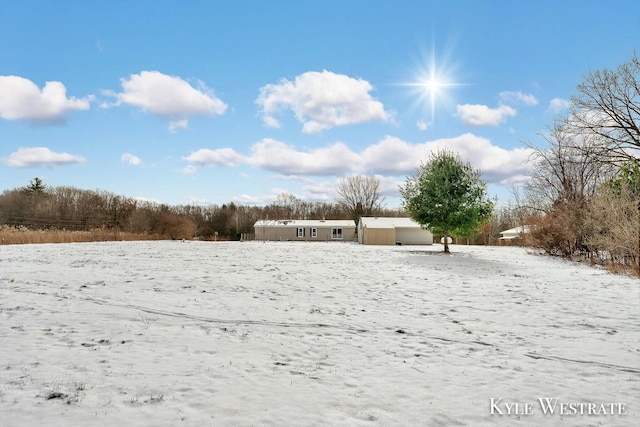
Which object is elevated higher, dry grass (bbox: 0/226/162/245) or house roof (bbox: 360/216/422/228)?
house roof (bbox: 360/216/422/228)

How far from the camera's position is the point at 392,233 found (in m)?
44.1

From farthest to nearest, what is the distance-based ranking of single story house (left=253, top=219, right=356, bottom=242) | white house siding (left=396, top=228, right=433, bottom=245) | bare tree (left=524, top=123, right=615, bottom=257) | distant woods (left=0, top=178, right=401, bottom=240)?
1. single story house (left=253, top=219, right=356, bottom=242)
2. white house siding (left=396, top=228, right=433, bottom=245)
3. distant woods (left=0, top=178, right=401, bottom=240)
4. bare tree (left=524, top=123, right=615, bottom=257)

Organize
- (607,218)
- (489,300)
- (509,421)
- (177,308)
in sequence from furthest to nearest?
(607,218) < (489,300) < (177,308) < (509,421)

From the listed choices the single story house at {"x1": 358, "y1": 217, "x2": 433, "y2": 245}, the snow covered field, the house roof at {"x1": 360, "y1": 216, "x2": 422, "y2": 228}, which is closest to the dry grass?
the snow covered field

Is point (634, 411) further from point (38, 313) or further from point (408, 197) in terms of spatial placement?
point (408, 197)

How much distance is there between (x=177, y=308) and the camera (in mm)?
8359

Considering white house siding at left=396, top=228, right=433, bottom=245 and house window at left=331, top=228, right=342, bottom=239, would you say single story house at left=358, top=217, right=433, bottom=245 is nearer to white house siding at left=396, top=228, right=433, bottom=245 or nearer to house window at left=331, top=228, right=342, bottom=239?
white house siding at left=396, top=228, right=433, bottom=245

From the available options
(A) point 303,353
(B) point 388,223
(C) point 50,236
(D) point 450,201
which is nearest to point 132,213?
(C) point 50,236

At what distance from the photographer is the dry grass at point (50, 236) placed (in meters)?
25.7

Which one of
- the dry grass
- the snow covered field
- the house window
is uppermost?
the house window

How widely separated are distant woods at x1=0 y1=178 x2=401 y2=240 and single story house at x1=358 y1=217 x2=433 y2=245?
18174 mm

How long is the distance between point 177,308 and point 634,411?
7.98 m

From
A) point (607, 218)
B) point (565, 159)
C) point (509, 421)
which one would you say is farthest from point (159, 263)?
point (565, 159)

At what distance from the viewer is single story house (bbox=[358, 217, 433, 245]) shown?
43625mm
